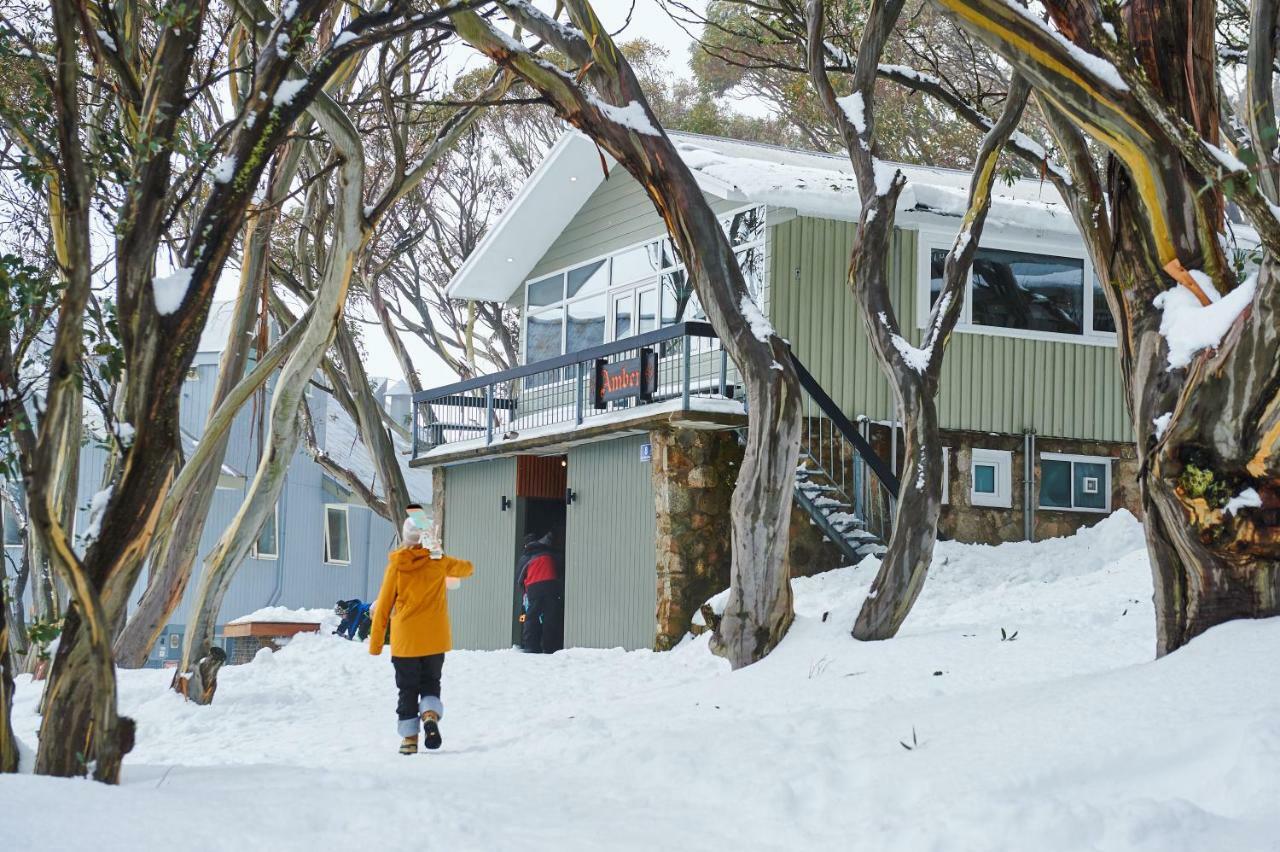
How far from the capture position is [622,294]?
1883 centimetres

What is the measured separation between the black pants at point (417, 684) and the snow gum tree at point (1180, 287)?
424 centimetres

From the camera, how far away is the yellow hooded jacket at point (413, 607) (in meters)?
8.71

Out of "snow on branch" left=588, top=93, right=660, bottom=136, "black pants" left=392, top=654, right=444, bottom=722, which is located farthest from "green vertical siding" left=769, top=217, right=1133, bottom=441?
"black pants" left=392, top=654, right=444, bottom=722

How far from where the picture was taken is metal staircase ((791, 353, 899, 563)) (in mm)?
14422

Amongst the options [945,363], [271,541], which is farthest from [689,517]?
[271,541]

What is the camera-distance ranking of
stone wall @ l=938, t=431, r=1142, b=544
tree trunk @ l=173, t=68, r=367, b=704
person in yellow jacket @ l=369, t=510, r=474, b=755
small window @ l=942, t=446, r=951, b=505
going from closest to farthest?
person in yellow jacket @ l=369, t=510, r=474, b=755 → tree trunk @ l=173, t=68, r=367, b=704 → small window @ l=942, t=446, r=951, b=505 → stone wall @ l=938, t=431, r=1142, b=544

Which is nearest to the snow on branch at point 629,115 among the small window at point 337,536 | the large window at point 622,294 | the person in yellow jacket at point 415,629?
the person in yellow jacket at point 415,629

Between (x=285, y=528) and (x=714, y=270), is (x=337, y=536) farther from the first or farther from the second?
(x=714, y=270)

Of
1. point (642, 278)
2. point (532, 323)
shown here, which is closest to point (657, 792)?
point (642, 278)

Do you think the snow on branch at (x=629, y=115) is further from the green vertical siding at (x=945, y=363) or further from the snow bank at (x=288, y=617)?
the snow bank at (x=288, y=617)

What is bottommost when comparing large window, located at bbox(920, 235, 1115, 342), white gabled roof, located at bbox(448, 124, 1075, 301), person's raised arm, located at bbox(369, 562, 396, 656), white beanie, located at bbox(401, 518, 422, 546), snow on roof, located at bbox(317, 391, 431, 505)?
person's raised arm, located at bbox(369, 562, 396, 656)

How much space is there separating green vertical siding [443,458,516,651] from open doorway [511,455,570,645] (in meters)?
0.08

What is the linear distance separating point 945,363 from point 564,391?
488 cm

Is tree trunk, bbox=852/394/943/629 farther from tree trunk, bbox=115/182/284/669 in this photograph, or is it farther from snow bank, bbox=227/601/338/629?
snow bank, bbox=227/601/338/629
